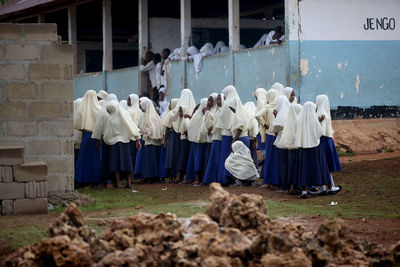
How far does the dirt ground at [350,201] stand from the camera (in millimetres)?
8141

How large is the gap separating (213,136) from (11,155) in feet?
15.7

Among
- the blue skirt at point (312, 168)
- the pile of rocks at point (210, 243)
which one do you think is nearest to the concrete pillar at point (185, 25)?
the blue skirt at point (312, 168)

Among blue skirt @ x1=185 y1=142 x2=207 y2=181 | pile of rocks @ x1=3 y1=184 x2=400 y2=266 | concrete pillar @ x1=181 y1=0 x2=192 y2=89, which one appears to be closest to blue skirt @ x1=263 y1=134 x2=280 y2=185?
blue skirt @ x1=185 y1=142 x2=207 y2=181

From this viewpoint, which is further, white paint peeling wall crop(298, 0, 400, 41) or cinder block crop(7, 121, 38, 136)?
white paint peeling wall crop(298, 0, 400, 41)

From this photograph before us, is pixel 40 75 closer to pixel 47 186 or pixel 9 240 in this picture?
pixel 47 186

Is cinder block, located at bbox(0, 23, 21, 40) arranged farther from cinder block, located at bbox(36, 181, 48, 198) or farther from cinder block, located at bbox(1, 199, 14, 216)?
cinder block, located at bbox(1, 199, 14, 216)

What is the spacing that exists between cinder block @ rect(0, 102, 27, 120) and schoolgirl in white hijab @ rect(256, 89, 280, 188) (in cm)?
449

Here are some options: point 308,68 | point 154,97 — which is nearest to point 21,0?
point 154,97

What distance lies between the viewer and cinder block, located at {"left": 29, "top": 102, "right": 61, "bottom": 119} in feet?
34.0

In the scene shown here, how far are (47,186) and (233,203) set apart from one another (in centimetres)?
440

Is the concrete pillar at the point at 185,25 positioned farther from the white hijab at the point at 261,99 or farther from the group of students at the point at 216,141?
the white hijab at the point at 261,99

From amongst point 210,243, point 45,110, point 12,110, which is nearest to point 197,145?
point 45,110

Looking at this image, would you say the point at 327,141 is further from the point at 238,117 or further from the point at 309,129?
the point at 238,117

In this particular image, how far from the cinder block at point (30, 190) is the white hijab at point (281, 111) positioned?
4302 millimetres
